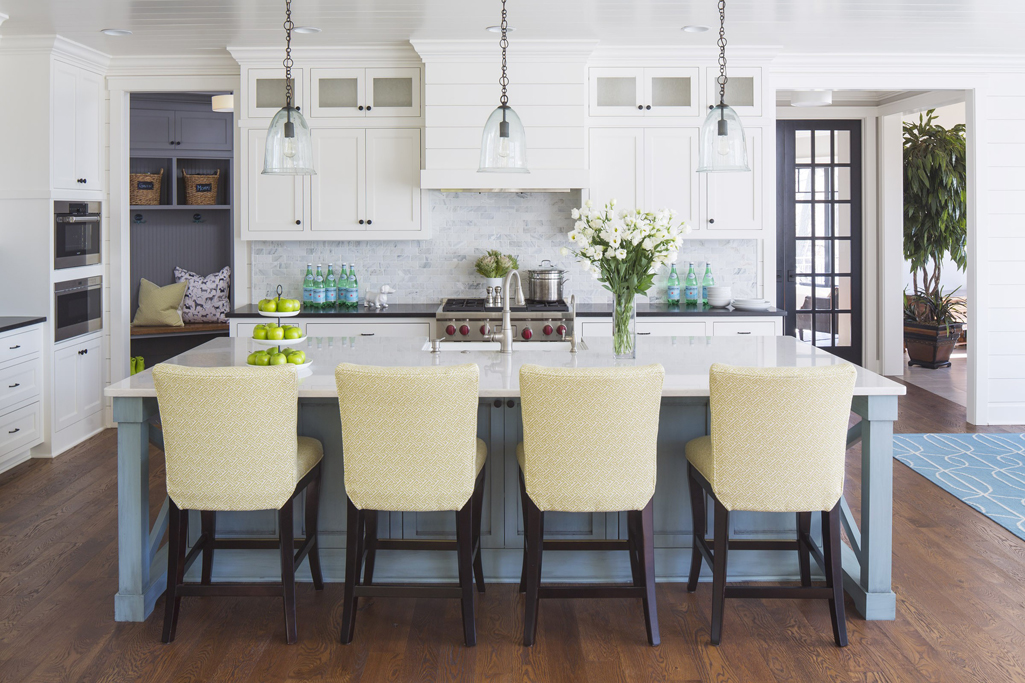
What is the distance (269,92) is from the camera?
17.9 ft

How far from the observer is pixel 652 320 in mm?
5410

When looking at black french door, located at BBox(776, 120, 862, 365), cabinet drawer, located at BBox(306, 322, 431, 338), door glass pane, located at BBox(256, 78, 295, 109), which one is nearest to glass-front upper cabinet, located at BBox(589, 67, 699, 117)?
cabinet drawer, located at BBox(306, 322, 431, 338)

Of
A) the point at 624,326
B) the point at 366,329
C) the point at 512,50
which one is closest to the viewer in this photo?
the point at 624,326

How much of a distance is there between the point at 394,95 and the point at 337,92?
371mm

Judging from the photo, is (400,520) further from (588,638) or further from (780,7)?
(780,7)

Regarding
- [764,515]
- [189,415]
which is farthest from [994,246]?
[189,415]

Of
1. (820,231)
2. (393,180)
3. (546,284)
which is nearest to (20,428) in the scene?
(393,180)

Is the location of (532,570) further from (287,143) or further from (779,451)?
(287,143)

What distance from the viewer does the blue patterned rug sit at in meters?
4.15

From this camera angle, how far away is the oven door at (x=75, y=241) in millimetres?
5168

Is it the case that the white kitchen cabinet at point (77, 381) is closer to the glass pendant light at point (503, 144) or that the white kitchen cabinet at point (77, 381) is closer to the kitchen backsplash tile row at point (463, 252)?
the kitchen backsplash tile row at point (463, 252)

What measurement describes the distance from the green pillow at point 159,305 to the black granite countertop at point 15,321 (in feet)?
6.77

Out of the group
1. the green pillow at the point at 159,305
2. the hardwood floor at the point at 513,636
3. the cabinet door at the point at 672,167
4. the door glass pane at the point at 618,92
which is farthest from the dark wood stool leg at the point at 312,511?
the green pillow at the point at 159,305

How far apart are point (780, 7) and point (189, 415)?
3.64 m
